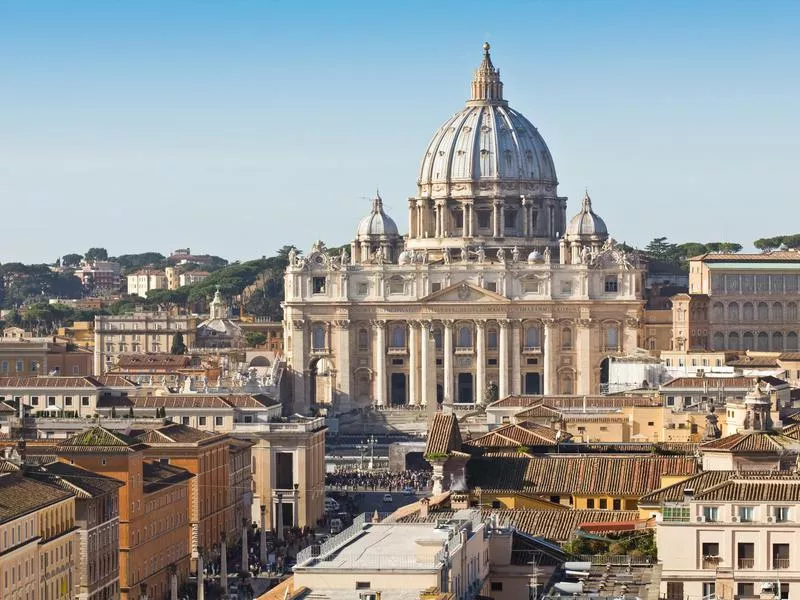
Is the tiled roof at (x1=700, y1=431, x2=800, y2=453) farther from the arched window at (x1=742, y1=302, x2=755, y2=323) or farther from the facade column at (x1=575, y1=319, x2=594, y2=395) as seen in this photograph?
→ the arched window at (x1=742, y1=302, x2=755, y2=323)

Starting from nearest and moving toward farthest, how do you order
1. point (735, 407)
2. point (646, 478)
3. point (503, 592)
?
1. point (503, 592)
2. point (646, 478)
3. point (735, 407)

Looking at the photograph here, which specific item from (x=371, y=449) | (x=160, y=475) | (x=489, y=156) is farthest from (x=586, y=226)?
(x=160, y=475)

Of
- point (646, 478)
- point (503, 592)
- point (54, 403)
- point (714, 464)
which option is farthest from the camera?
point (54, 403)

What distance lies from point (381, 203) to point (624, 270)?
28.0 meters

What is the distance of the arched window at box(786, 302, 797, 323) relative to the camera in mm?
167875

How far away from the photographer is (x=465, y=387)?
172 meters

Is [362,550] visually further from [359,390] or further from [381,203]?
[381,203]

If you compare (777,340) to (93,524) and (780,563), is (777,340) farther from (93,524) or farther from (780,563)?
(780,563)

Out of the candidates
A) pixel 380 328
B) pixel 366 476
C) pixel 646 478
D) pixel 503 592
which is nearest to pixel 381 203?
pixel 380 328

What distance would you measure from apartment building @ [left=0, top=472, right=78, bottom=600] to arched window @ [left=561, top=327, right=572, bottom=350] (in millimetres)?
110101

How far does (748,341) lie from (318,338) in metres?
24.0

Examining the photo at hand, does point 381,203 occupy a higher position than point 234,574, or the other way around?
point 381,203

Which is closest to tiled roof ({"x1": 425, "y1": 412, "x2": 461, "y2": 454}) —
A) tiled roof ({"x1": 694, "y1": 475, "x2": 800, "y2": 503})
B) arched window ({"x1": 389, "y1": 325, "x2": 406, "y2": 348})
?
tiled roof ({"x1": 694, "y1": 475, "x2": 800, "y2": 503})

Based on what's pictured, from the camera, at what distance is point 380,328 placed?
17312 centimetres
